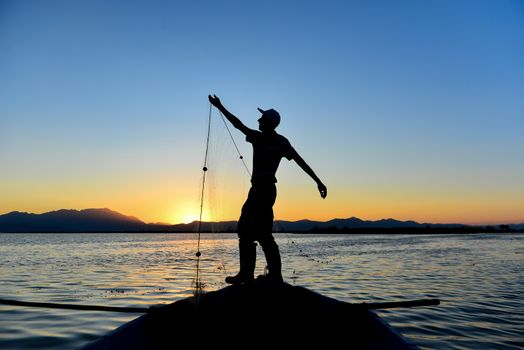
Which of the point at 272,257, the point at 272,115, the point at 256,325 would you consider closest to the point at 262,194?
the point at 272,257

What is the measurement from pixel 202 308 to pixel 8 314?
9213 millimetres

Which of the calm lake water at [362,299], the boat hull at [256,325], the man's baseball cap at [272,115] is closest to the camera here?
A: the boat hull at [256,325]

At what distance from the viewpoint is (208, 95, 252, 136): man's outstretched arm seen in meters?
6.32

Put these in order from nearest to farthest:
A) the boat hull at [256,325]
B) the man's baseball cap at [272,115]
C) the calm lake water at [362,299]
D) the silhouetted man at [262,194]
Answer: the boat hull at [256,325] → the silhouetted man at [262,194] → the man's baseball cap at [272,115] → the calm lake water at [362,299]

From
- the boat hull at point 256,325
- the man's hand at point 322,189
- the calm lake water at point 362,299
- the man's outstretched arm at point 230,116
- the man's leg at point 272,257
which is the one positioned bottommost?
the calm lake water at point 362,299

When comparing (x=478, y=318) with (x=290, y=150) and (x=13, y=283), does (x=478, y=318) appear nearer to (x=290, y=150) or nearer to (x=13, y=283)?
(x=290, y=150)

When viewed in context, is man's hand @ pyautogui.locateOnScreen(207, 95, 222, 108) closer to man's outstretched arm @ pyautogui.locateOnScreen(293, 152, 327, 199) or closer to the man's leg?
man's outstretched arm @ pyautogui.locateOnScreen(293, 152, 327, 199)

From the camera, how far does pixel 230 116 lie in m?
6.39

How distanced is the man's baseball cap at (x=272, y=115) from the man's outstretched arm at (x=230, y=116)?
398 millimetres

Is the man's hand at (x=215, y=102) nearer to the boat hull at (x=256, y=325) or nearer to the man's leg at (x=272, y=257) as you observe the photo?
the man's leg at (x=272, y=257)

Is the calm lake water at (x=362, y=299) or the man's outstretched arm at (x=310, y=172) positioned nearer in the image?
the man's outstretched arm at (x=310, y=172)

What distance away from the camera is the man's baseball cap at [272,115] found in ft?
21.5

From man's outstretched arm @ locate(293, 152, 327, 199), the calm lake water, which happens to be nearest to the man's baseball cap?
man's outstretched arm @ locate(293, 152, 327, 199)

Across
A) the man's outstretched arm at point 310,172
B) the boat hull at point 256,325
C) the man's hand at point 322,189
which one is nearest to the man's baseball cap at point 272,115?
the man's outstretched arm at point 310,172
